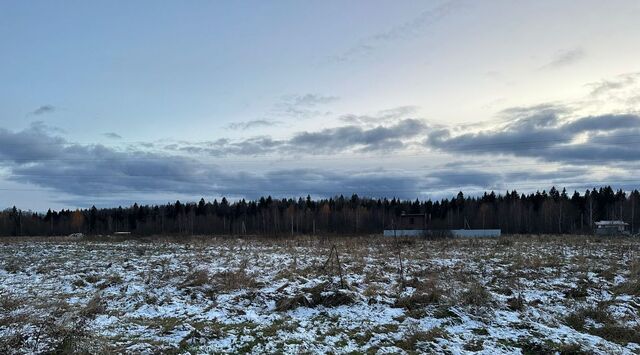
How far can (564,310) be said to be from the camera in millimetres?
11086

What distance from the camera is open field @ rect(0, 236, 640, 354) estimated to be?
28.0 ft

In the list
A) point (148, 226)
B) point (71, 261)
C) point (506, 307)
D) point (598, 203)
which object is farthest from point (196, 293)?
point (598, 203)

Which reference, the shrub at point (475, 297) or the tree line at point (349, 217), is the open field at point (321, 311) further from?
the tree line at point (349, 217)

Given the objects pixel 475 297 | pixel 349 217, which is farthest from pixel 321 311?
pixel 349 217

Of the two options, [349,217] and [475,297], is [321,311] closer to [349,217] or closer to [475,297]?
[475,297]

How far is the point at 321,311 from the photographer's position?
36.5 feet

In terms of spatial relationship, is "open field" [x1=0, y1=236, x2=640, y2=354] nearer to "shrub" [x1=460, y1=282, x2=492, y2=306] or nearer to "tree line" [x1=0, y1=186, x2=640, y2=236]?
"shrub" [x1=460, y1=282, x2=492, y2=306]

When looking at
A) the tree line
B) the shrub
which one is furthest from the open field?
the tree line

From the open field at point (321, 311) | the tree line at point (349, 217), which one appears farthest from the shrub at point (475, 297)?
the tree line at point (349, 217)

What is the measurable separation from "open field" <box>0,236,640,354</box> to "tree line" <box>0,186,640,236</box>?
68061mm

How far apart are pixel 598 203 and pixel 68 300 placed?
127093mm

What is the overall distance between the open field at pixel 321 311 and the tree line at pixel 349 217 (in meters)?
68.1

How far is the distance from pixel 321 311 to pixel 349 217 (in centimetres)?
9861

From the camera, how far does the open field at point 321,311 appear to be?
854 cm
